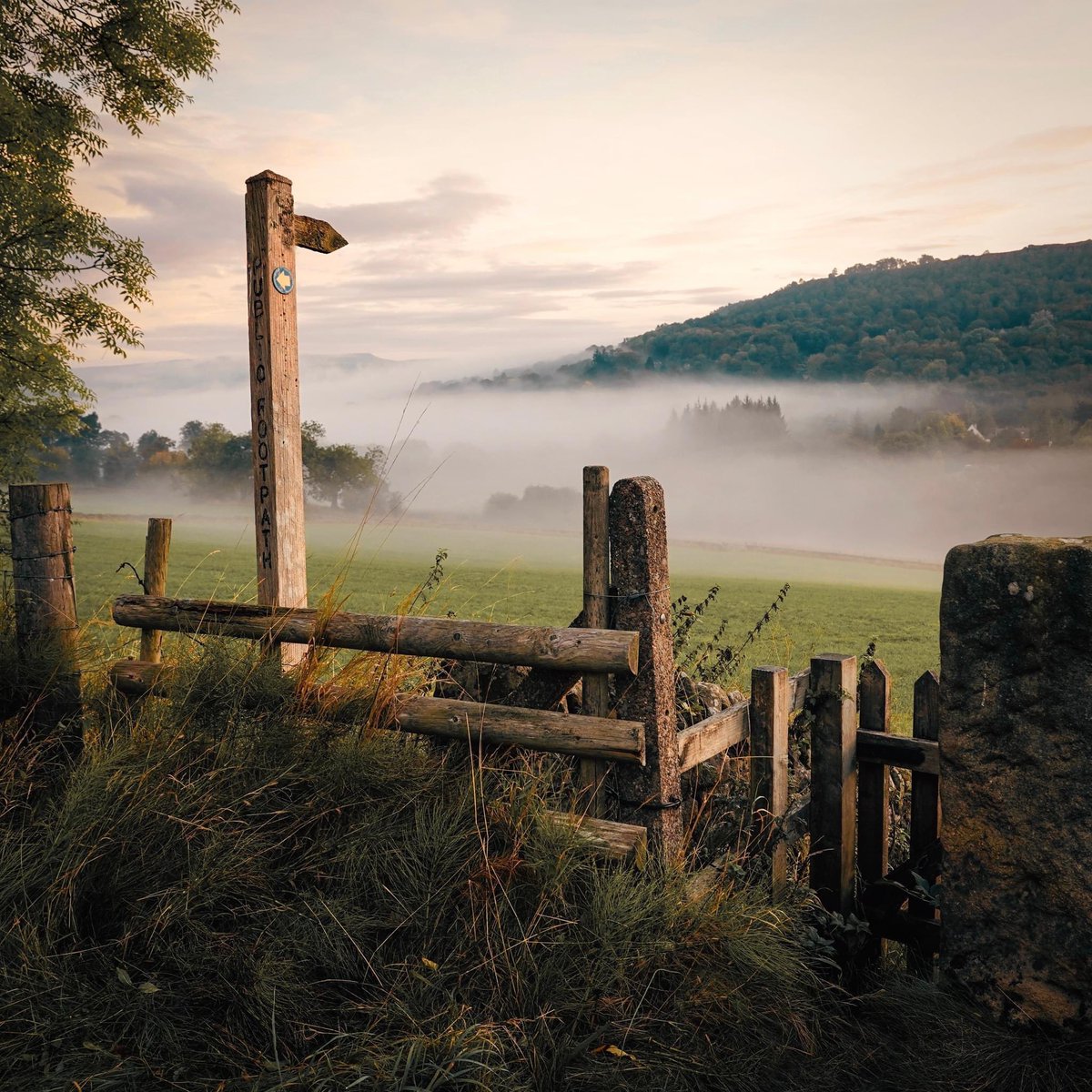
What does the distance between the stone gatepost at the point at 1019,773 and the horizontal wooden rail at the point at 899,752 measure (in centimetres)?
78

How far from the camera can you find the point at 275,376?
209 inches

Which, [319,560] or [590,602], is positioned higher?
[590,602]

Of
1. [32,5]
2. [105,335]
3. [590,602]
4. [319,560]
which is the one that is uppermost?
[32,5]

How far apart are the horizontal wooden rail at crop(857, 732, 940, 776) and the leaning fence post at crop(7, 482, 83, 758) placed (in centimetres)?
431

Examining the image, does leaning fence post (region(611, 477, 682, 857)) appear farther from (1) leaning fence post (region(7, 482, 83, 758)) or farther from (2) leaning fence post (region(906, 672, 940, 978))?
(1) leaning fence post (region(7, 482, 83, 758))

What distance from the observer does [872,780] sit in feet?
15.2

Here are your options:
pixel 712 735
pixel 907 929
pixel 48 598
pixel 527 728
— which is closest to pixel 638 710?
pixel 527 728

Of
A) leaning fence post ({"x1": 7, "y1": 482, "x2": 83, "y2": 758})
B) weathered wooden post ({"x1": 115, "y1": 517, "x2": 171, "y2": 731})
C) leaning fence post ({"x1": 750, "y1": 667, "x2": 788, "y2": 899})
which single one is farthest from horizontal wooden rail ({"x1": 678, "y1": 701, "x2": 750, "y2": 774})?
leaning fence post ({"x1": 7, "y1": 482, "x2": 83, "y2": 758})

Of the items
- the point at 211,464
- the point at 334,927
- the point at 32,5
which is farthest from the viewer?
the point at 211,464

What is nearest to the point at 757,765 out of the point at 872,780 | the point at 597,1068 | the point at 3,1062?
the point at 872,780

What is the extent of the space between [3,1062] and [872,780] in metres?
3.91

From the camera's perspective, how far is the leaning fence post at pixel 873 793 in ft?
15.0

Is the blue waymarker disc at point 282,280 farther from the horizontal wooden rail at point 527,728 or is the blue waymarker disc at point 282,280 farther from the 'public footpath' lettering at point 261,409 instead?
the horizontal wooden rail at point 527,728

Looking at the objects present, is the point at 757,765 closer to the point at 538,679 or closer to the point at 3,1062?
the point at 538,679
